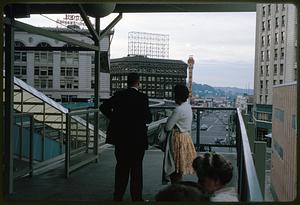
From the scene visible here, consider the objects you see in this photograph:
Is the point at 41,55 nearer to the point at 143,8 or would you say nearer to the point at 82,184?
the point at 82,184

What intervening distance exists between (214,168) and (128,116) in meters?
1.40

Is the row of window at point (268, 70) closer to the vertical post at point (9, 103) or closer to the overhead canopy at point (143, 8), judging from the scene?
the overhead canopy at point (143, 8)

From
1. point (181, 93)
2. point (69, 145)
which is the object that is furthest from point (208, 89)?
point (69, 145)

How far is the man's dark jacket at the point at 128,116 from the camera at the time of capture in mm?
3533

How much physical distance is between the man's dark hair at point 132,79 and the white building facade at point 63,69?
5.20ft

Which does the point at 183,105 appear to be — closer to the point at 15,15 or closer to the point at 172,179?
the point at 172,179

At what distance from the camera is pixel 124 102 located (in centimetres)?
354

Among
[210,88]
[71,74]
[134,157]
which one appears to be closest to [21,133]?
[134,157]

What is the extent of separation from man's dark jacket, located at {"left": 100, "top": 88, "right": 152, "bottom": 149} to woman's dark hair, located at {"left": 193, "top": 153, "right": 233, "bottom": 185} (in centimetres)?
131

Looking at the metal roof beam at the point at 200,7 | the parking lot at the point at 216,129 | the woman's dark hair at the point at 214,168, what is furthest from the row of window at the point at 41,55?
the woman's dark hair at the point at 214,168

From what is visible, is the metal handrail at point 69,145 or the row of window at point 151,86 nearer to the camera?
the row of window at point 151,86

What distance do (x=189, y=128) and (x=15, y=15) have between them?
182 centimetres

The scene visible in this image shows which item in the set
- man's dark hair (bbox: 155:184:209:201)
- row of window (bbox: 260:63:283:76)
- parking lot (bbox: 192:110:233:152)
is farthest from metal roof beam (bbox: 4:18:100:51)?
row of window (bbox: 260:63:283:76)

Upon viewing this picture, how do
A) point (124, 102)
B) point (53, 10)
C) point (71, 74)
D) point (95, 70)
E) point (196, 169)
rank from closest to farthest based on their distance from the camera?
point (196, 169) < point (124, 102) < point (53, 10) < point (95, 70) < point (71, 74)
